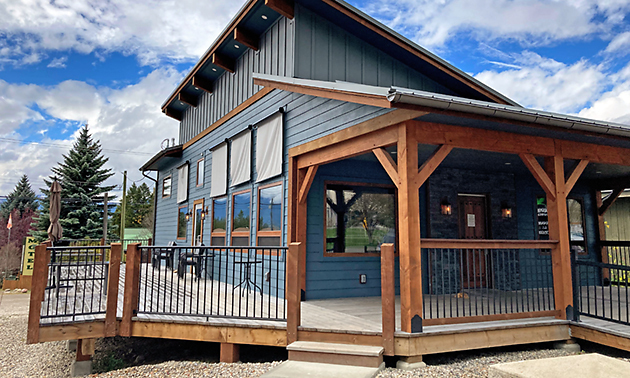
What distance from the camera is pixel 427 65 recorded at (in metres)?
8.55

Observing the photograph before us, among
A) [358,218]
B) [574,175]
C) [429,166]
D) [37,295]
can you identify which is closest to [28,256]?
[37,295]

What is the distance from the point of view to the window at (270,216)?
24.5 ft

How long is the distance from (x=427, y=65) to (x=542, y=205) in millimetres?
3832

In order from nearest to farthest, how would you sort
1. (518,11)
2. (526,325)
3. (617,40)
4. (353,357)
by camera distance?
(353,357)
(526,325)
(518,11)
(617,40)

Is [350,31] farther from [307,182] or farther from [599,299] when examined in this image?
[599,299]

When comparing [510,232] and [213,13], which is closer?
[510,232]

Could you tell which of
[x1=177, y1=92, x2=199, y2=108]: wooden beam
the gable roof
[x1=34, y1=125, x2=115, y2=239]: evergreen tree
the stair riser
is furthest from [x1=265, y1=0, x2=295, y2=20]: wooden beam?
[x1=34, y1=125, x2=115, y2=239]: evergreen tree

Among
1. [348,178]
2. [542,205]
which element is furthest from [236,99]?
[542,205]

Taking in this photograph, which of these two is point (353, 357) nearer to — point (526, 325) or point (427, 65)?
point (526, 325)

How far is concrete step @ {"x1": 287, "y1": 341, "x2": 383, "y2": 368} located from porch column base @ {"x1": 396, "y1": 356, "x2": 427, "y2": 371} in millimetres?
245

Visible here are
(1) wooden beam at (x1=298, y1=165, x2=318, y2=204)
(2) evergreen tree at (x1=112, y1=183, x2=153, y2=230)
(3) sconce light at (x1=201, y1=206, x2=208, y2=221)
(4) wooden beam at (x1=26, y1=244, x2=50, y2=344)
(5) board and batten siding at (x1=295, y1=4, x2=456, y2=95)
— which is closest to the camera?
(4) wooden beam at (x1=26, y1=244, x2=50, y2=344)

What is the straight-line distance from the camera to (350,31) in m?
8.13

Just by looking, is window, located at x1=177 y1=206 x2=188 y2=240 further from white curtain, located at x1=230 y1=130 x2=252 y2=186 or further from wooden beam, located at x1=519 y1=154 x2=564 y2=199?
wooden beam, located at x1=519 y1=154 x2=564 y2=199

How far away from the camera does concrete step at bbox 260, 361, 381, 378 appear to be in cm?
385
